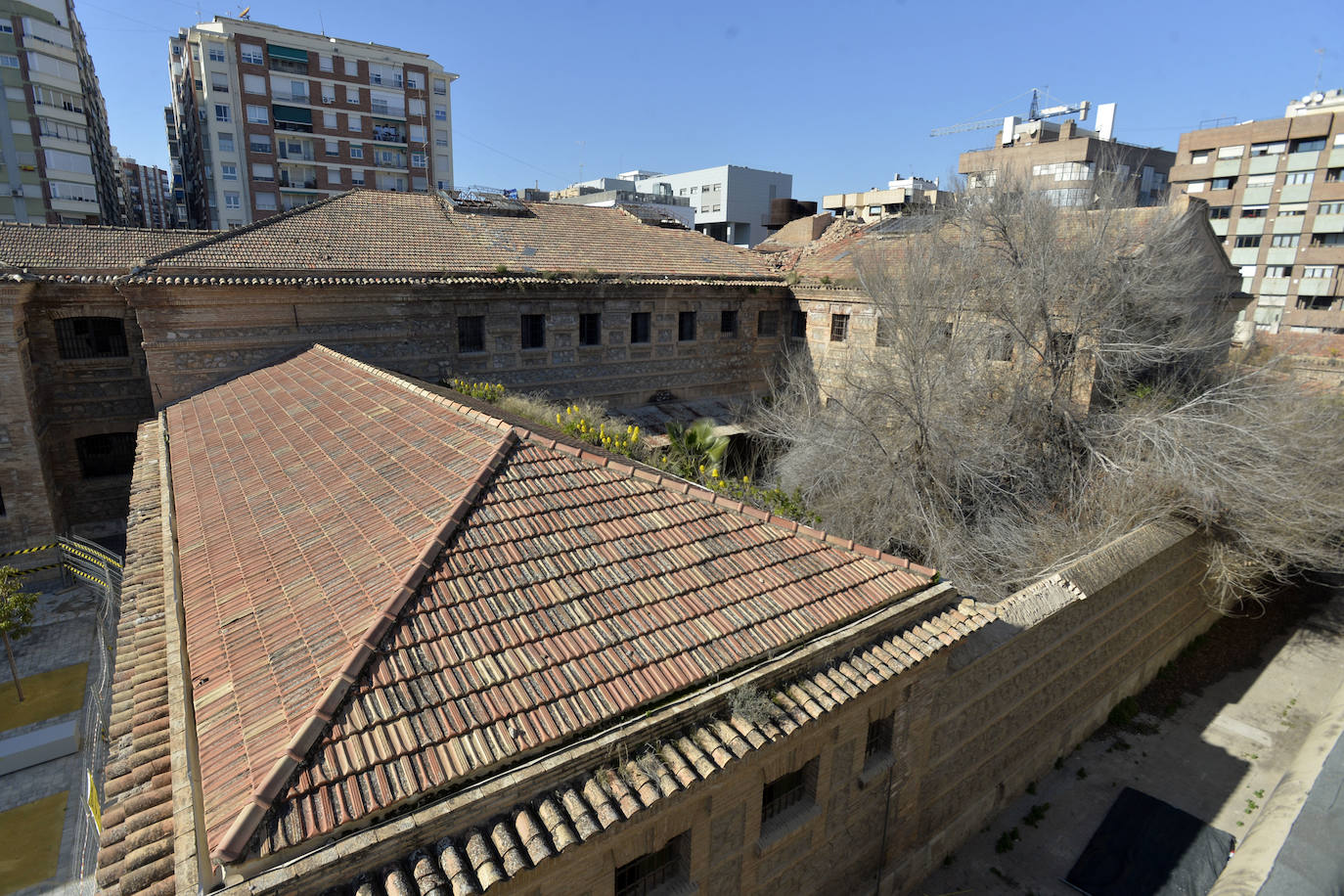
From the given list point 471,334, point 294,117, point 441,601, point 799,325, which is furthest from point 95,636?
point 294,117

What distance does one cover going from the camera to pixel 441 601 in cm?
459

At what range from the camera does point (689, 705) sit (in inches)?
177

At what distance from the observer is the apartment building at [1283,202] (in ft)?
119

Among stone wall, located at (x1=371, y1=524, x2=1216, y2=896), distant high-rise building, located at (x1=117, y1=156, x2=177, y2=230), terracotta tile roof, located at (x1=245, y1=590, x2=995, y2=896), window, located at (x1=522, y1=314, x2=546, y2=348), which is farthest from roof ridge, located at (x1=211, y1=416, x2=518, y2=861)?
distant high-rise building, located at (x1=117, y1=156, x2=177, y2=230)

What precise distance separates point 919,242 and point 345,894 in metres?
16.1

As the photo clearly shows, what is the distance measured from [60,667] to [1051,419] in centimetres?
2029

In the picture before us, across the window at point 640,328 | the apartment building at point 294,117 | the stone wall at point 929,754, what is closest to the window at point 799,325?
the window at point 640,328

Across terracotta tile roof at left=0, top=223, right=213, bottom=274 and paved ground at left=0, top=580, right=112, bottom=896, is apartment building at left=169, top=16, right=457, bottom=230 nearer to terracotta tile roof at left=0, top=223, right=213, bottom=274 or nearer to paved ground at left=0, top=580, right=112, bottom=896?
terracotta tile roof at left=0, top=223, right=213, bottom=274

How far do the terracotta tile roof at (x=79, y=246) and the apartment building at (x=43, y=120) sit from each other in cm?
2131

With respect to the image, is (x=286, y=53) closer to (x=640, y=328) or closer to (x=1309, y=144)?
(x=640, y=328)

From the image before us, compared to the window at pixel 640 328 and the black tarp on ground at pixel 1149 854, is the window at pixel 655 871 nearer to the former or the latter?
the black tarp on ground at pixel 1149 854

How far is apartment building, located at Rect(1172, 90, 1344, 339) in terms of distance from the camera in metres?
36.4

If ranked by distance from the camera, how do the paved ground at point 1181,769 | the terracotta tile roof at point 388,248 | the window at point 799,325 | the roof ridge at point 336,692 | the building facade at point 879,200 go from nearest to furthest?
the roof ridge at point 336,692 → the paved ground at point 1181,769 → the terracotta tile roof at point 388,248 → the window at point 799,325 → the building facade at point 879,200

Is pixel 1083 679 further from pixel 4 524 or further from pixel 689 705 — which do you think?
pixel 4 524
